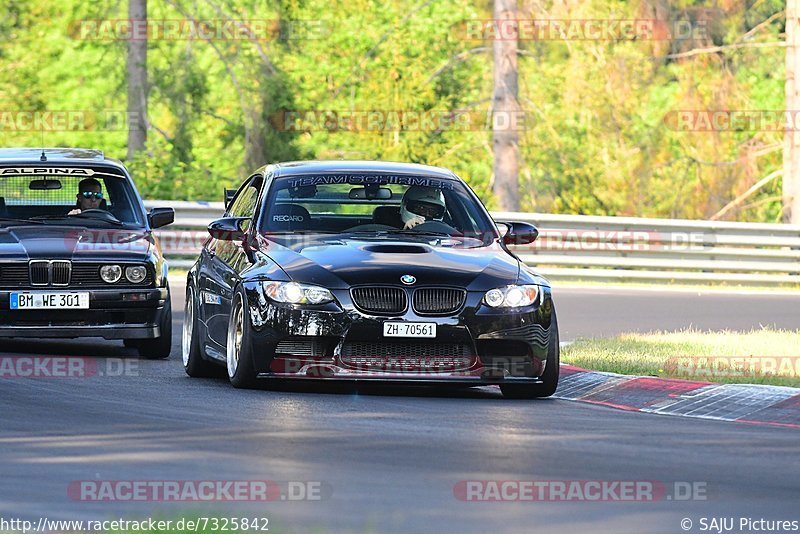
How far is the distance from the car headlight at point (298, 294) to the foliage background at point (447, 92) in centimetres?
2663

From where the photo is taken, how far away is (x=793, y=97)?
3631cm

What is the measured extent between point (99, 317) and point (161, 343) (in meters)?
0.62

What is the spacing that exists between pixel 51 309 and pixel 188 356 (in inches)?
63.3

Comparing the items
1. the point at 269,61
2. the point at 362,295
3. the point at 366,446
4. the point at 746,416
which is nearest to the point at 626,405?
the point at 746,416

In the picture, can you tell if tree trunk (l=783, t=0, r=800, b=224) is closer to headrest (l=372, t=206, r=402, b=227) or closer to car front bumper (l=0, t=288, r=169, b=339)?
car front bumper (l=0, t=288, r=169, b=339)

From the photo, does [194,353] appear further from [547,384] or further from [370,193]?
[547,384]

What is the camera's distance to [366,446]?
1059 centimetres

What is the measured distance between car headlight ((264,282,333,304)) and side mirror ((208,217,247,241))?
1318mm

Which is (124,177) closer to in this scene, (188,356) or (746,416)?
(188,356)

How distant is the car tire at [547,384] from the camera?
13.4 meters

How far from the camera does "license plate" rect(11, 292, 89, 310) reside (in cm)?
1588

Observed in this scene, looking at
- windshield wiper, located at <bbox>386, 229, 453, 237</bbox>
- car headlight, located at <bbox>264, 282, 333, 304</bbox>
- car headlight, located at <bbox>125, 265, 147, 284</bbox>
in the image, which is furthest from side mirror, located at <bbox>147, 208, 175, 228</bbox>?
car headlight, located at <bbox>264, 282, 333, 304</bbox>

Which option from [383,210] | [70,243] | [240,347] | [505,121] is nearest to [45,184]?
[70,243]

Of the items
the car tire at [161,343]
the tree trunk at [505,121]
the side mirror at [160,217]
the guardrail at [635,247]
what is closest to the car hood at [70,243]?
the side mirror at [160,217]
